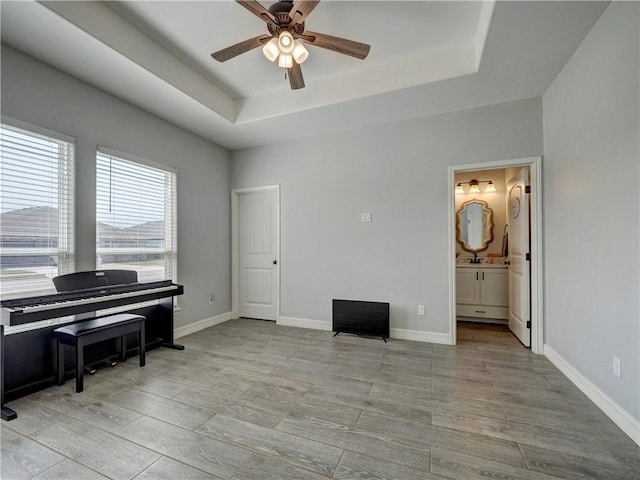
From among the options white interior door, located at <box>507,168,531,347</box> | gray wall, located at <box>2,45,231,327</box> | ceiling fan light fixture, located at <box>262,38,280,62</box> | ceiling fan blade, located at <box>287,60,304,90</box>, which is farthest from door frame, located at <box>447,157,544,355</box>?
gray wall, located at <box>2,45,231,327</box>

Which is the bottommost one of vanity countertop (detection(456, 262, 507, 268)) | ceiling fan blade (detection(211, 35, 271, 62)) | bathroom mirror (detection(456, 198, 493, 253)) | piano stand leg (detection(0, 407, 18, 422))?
piano stand leg (detection(0, 407, 18, 422))

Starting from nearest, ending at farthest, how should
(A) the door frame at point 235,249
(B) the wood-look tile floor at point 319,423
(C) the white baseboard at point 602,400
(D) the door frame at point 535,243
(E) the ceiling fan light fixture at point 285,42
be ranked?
1. (B) the wood-look tile floor at point 319,423
2. (C) the white baseboard at point 602,400
3. (E) the ceiling fan light fixture at point 285,42
4. (D) the door frame at point 535,243
5. (A) the door frame at point 235,249

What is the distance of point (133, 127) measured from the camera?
3152 millimetres

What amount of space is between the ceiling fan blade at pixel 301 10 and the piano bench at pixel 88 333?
2.82 m

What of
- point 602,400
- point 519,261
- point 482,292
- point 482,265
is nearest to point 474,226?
point 482,265

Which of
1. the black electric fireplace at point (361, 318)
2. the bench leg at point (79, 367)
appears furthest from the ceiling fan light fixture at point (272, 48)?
the black electric fireplace at point (361, 318)

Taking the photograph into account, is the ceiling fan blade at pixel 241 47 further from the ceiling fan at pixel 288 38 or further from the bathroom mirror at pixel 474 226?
the bathroom mirror at pixel 474 226

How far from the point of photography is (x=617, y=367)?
6.10 ft

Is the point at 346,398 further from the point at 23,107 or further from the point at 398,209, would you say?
the point at 23,107

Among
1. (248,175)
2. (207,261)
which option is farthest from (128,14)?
(207,261)

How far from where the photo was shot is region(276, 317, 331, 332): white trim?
3930 millimetres

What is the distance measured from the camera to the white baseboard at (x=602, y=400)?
5.54 feet

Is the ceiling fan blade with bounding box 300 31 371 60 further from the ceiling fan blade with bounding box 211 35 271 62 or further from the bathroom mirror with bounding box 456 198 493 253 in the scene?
the bathroom mirror with bounding box 456 198 493 253

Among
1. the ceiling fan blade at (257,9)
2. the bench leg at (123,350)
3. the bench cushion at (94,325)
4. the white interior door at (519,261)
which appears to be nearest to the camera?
the ceiling fan blade at (257,9)
